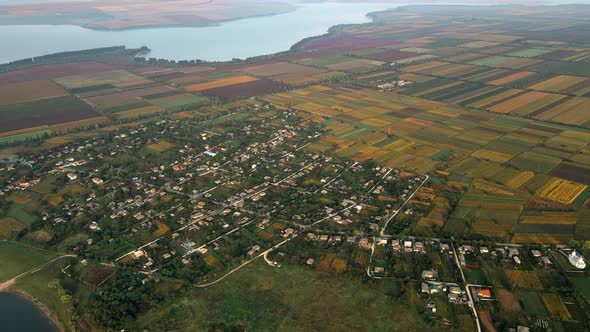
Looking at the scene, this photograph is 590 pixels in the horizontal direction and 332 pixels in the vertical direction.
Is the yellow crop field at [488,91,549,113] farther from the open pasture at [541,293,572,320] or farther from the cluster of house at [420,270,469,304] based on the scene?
the cluster of house at [420,270,469,304]

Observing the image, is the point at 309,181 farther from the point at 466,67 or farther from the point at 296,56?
the point at 296,56

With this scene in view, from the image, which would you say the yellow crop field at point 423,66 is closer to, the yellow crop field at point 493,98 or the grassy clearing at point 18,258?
the yellow crop field at point 493,98

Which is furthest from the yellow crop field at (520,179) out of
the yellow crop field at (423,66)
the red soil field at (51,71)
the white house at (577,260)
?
the red soil field at (51,71)

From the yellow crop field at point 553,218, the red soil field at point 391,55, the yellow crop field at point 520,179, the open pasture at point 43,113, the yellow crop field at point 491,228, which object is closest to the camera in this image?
the yellow crop field at point 491,228

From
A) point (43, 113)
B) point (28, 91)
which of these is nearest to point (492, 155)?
point (43, 113)

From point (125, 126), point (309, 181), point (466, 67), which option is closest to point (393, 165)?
point (309, 181)

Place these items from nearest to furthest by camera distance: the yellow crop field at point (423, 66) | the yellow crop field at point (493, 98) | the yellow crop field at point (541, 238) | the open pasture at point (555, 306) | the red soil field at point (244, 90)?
the open pasture at point (555, 306), the yellow crop field at point (541, 238), the yellow crop field at point (493, 98), the red soil field at point (244, 90), the yellow crop field at point (423, 66)

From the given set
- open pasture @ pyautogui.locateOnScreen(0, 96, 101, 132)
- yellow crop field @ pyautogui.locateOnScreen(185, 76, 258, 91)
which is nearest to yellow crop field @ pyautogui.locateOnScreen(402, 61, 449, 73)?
yellow crop field @ pyautogui.locateOnScreen(185, 76, 258, 91)
